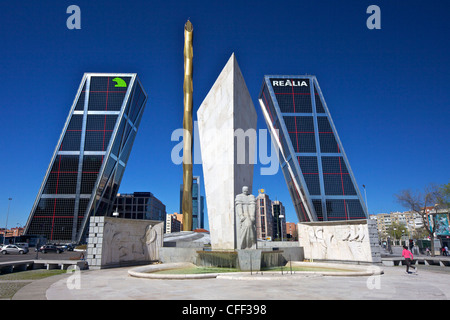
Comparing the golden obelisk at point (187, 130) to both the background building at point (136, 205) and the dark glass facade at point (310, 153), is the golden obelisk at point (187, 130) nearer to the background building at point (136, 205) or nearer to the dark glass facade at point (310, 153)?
the dark glass facade at point (310, 153)

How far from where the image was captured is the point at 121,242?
47.1ft

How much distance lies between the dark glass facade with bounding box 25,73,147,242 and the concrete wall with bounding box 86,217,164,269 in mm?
42525

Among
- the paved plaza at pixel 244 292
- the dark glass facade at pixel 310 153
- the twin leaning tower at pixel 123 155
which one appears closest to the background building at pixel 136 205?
the twin leaning tower at pixel 123 155

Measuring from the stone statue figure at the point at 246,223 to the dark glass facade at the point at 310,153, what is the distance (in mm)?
47436

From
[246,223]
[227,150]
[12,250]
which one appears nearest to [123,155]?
[12,250]

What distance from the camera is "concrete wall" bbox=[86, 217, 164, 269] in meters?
13.1

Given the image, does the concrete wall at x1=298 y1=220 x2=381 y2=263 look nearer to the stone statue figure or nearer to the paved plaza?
the stone statue figure

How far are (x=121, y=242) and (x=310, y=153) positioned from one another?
165 ft

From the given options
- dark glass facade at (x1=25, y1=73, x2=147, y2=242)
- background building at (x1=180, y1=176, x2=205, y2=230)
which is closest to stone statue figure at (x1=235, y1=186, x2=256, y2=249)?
dark glass facade at (x1=25, y1=73, x2=147, y2=242)

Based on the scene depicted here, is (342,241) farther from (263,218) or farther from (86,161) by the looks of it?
(263,218)

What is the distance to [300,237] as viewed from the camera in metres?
16.6

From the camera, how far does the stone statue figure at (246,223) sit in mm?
10914
